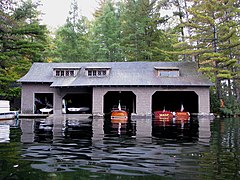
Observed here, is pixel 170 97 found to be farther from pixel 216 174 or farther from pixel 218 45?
pixel 216 174

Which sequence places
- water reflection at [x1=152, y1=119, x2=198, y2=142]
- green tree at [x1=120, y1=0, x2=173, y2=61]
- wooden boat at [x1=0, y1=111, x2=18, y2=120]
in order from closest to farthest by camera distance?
water reflection at [x1=152, y1=119, x2=198, y2=142], wooden boat at [x1=0, y1=111, x2=18, y2=120], green tree at [x1=120, y1=0, x2=173, y2=61]

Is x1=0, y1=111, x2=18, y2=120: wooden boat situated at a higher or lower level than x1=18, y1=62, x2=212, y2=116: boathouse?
lower

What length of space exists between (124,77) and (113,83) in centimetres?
169

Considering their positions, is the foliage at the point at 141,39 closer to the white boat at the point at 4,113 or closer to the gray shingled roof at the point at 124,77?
the gray shingled roof at the point at 124,77

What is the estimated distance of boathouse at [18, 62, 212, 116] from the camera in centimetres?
2534

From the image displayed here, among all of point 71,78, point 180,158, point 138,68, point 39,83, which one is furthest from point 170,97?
point 180,158

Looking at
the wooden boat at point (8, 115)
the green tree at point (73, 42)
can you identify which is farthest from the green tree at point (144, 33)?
the wooden boat at point (8, 115)

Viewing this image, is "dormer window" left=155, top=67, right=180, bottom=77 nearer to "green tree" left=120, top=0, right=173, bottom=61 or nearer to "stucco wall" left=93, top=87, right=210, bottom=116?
"stucco wall" left=93, top=87, right=210, bottom=116

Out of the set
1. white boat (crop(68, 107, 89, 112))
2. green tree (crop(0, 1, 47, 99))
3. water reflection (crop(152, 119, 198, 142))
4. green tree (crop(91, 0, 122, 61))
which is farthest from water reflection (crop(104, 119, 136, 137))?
green tree (crop(91, 0, 122, 61))

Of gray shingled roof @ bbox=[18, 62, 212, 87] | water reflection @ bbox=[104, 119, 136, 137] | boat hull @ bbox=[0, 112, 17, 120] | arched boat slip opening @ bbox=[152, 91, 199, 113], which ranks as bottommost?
water reflection @ bbox=[104, 119, 136, 137]

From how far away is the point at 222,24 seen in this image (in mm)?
28156

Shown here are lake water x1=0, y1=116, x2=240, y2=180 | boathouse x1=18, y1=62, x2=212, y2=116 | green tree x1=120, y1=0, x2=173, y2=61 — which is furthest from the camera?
green tree x1=120, y1=0, x2=173, y2=61

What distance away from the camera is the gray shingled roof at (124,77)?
25.2m

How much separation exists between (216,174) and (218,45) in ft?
82.5
